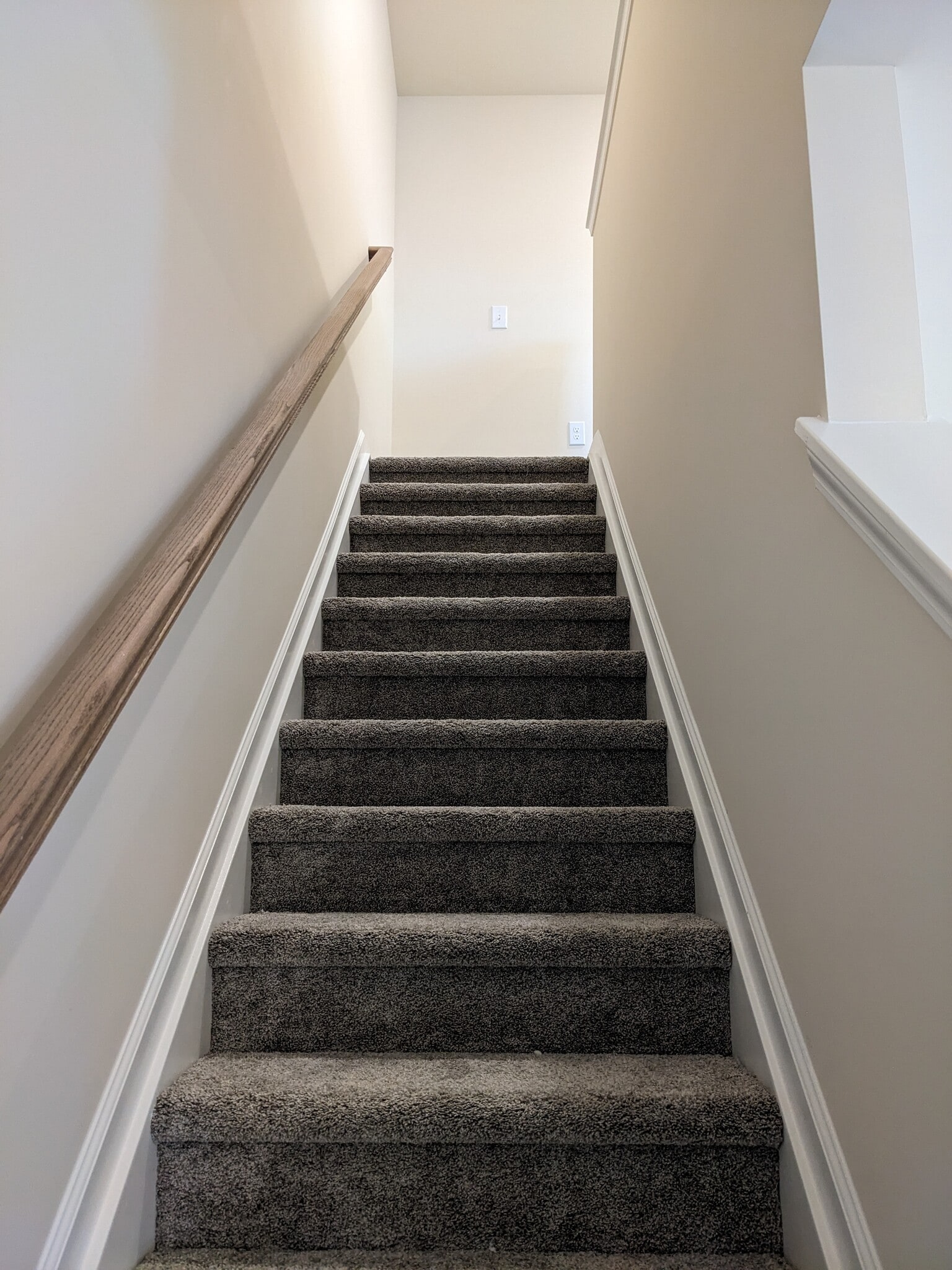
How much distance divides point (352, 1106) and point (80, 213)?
1.15m

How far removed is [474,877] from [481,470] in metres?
1.91

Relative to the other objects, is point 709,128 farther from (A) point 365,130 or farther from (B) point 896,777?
(A) point 365,130

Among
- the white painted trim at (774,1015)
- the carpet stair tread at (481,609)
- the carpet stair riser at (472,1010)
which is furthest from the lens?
the carpet stair tread at (481,609)

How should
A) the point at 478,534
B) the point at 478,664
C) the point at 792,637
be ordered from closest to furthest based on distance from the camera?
the point at 792,637, the point at 478,664, the point at 478,534

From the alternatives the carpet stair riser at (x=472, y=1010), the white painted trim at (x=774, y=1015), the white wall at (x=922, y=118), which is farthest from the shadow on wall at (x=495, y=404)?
the carpet stair riser at (x=472, y=1010)

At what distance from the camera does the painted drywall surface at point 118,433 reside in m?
0.87

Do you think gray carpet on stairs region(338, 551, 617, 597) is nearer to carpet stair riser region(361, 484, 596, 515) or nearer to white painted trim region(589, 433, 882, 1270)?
carpet stair riser region(361, 484, 596, 515)

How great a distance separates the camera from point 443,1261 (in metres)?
1.07

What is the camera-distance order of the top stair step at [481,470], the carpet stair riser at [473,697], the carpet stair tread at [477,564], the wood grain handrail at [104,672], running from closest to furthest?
the wood grain handrail at [104,672] → the carpet stair riser at [473,697] → the carpet stair tread at [477,564] → the top stair step at [481,470]

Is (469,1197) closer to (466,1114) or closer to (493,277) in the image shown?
(466,1114)

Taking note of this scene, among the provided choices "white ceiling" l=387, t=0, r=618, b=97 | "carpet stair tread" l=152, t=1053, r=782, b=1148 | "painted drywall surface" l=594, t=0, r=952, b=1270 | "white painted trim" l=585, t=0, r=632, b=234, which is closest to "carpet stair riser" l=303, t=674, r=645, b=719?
"painted drywall surface" l=594, t=0, r=952, b=1270

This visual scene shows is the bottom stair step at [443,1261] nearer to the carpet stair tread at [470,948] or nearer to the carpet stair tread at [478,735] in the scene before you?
the carpet stair tread at [470,948]

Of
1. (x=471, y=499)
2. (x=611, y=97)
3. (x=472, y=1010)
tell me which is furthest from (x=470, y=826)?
(x=611, y=97)

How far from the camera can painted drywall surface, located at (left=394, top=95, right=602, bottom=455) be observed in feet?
13.9
